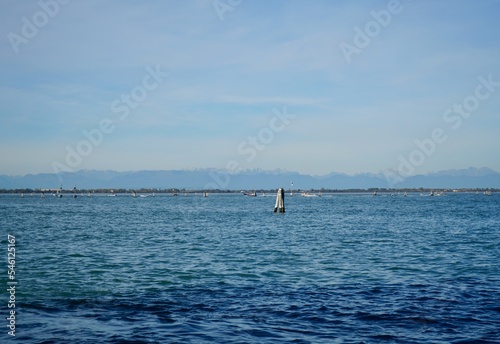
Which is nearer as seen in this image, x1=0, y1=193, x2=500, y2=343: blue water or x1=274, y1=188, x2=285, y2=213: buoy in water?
x1=0, y1=193, x2=500, y2=343: blue water

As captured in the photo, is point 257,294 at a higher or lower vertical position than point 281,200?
lower

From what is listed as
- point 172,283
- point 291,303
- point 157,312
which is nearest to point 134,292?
point 172,283

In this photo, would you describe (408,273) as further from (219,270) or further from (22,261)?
(22,261)

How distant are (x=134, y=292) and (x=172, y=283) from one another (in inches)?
99.5

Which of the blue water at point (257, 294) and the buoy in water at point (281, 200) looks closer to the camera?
the blue water at point (257, 294)

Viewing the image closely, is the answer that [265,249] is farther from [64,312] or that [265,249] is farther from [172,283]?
[64,312]

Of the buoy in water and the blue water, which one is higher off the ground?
the buoy in water

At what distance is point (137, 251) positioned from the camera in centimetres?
3612

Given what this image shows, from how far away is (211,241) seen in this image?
4406 cm

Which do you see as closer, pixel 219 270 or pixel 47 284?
pixel 47 284

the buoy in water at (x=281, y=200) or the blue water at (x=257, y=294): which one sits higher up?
the buoy in water at (x=281, y=200)

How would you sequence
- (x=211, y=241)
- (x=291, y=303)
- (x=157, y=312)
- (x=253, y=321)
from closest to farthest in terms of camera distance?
1. (x=253, y=321)
2. (x=157, y=312)
3. (x=291, y=303)
4. (x=211, y=241)

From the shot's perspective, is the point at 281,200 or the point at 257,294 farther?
the point at 281,200

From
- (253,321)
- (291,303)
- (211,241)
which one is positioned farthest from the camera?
(211,241)
